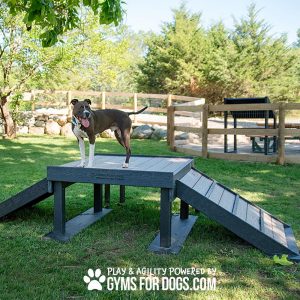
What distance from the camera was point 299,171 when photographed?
8141 millimetres

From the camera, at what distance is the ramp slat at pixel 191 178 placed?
13.7 feet

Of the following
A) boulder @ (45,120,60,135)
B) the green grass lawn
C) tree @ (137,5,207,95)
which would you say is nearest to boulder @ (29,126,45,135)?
boulder @ (45,120,60,135)

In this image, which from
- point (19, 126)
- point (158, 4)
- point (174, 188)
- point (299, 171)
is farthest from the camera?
point (158, 4)

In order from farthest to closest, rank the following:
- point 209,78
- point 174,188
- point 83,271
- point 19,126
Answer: point 209,78 < point 19,126 < point 174,188 < point 83,271

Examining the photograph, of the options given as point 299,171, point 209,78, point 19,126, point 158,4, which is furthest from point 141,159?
point 158,4

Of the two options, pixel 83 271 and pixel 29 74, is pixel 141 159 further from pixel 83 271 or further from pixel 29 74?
pixel 29 74

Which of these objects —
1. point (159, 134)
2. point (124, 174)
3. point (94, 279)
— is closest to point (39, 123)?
point (159, 134)

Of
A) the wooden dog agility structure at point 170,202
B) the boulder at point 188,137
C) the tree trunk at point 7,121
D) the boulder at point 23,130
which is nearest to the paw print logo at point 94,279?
the wooden dog agility structure at point 170,202

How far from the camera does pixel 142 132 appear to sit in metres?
15.4

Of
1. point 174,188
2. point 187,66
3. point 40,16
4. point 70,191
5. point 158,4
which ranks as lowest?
point 70,191

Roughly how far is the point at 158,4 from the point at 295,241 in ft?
109

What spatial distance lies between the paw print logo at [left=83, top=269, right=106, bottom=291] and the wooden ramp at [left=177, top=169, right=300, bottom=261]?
1.20 m

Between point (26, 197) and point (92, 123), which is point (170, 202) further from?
point (26, 197)

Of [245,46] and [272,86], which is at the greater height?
[245,46]
